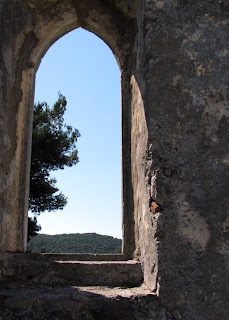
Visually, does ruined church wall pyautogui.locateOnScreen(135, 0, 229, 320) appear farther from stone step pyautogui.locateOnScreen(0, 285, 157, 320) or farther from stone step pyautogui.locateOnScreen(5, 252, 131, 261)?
stone step pyautogui.locateOnScreen(5, 252, 131, 261)

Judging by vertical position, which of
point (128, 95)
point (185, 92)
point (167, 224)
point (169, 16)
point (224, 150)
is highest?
point (169, 16)

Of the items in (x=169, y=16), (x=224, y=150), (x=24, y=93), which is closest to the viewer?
(x=224, y=150)

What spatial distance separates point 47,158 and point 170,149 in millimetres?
6610

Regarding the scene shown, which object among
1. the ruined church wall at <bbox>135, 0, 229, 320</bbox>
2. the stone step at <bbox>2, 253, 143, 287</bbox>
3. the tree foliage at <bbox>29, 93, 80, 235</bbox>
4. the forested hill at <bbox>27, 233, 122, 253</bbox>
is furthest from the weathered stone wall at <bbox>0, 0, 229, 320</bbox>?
the forested hill at <bbox>27, 233, 122, 253</bbox>

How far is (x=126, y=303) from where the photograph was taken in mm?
2148

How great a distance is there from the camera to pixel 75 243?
15.5 metres

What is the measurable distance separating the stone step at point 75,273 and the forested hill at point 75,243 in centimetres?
1108

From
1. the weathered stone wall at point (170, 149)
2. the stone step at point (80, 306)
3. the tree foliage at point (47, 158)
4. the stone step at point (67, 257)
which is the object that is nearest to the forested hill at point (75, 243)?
the tree foliage at point (47, 158)

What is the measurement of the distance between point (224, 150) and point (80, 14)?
1.89m

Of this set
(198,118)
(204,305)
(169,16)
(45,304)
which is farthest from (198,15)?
(45,304)

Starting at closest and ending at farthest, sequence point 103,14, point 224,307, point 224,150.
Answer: point 224,307 → point 224,150 → point 103,14

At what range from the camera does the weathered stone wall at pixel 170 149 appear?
2096mm

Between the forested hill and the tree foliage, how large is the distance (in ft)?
16.8

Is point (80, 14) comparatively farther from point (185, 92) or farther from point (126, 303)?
point (126, 303)
